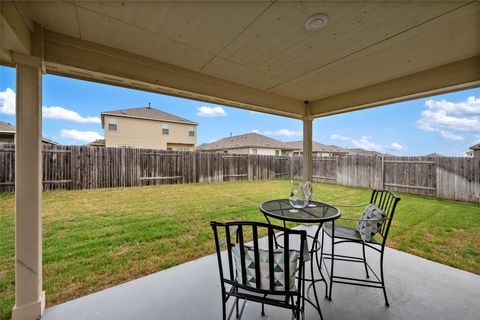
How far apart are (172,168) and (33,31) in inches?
275

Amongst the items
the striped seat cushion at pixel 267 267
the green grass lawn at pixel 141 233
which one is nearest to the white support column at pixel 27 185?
the green grass lawn at pixel 141 233

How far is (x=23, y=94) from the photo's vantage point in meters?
1.57

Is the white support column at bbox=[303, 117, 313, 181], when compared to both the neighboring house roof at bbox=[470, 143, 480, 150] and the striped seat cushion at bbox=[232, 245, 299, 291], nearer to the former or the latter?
the striped seat cushion at bbox=[232, 245, 299, 291]

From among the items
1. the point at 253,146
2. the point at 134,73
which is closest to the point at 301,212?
the point at 134,73

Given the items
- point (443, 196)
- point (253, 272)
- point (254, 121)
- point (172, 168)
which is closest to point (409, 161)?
point (443, 196)

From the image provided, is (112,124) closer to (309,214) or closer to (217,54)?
(217,54)

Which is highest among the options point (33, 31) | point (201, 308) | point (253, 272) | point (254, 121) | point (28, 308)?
point (254, 121)

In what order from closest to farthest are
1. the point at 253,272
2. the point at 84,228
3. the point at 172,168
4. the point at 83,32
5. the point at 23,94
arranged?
the point at 253,272
the point at 23,94
the point at 83,32
the point at 84,228
the point at 172,168

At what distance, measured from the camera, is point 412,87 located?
2.56m

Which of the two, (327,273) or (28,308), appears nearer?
(28,308)

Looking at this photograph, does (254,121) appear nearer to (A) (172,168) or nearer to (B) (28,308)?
(A) (172,168)

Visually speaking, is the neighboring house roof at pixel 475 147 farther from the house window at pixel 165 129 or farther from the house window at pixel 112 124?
the house window at pixel 112 124

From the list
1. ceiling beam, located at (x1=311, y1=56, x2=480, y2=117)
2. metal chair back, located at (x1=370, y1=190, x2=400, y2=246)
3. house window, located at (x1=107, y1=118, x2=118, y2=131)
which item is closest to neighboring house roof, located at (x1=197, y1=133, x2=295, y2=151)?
house window, located at (x1=107, y1=118, x2=118, y2=131)

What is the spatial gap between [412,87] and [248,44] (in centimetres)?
212
